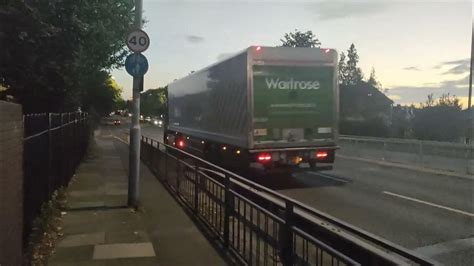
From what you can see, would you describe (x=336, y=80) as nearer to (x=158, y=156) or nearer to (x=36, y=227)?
(x=158, y=156)

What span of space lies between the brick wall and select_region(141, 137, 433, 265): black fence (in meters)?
2.35

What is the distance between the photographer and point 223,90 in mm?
15469

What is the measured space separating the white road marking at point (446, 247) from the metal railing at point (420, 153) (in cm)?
977

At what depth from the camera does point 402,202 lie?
10.8 meters

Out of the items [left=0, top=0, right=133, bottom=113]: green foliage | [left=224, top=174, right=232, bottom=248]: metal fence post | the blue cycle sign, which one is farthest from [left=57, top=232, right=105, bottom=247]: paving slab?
[left=0, top=0, right=133, bottom=113]: green foliage

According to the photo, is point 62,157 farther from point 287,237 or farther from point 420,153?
point 420,153

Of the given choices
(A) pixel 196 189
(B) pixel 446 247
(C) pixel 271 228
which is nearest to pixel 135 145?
(A) pixel 196 189

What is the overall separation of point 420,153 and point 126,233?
45.4ft

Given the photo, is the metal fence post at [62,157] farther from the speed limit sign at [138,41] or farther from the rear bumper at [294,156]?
the rear bumper at [294,156]

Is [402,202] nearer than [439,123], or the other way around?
[402,202]

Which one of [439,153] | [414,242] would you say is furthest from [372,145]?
[414,242]

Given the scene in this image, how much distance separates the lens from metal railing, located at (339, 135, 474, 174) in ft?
56.0

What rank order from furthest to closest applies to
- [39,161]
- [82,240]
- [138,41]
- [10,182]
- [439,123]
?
[439,123]
[138,41]
[39,161]
[82,240]
[10,182]

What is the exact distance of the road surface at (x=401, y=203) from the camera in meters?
7.62
